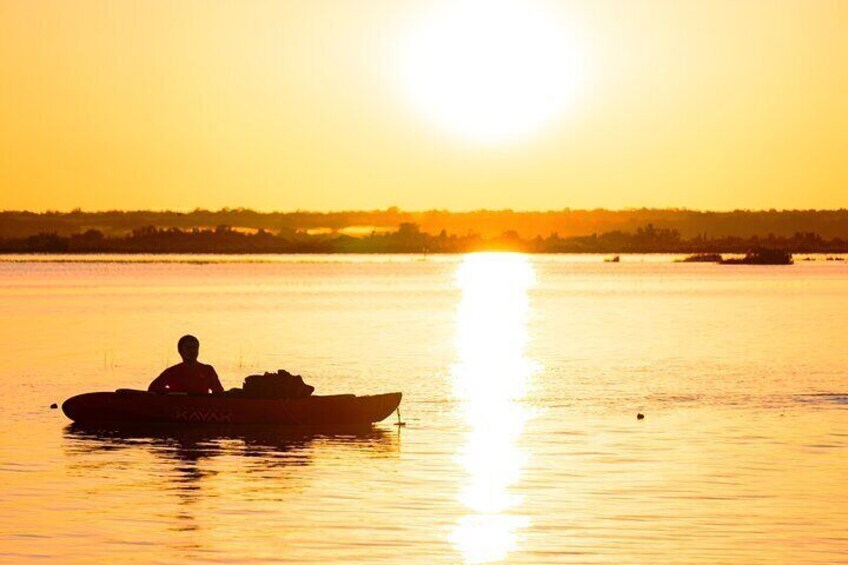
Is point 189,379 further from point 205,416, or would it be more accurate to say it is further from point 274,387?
point 274,387

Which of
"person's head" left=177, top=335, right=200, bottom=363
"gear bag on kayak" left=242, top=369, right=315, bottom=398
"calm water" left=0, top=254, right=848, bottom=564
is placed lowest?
"calm water" left=0, top=254, right=848, bottom=564

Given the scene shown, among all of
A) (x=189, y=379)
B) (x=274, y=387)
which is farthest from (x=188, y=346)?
(x=274, y=387)

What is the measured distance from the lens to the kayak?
32.7m

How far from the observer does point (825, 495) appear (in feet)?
80.3

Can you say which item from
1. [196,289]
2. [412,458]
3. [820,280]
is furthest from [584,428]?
[820,280]

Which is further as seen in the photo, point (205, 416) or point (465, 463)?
point (205, 416)

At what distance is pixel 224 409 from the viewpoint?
108 ft

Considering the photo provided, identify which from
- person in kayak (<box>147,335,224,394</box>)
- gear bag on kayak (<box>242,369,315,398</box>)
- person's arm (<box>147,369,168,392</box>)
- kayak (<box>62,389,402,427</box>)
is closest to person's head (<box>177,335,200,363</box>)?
person in kayak (<box>147,335,224,394</box>)

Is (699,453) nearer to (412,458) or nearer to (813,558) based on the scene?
(412,458)

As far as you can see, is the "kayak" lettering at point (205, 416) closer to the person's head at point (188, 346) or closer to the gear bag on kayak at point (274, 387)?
the gear bag on kayak at point (274, 387)

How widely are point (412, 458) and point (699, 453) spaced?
19.0 ft

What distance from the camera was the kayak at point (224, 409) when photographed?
32.7 m

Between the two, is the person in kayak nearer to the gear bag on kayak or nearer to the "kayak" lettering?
the "kayak" lettering

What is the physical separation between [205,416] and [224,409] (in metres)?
0.44
